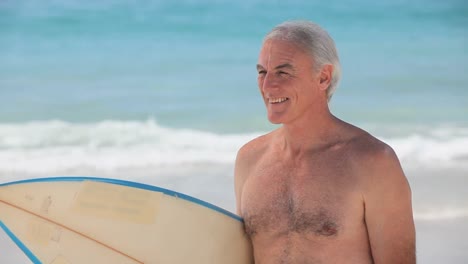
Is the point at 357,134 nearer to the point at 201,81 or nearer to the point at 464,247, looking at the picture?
the point at 464,247

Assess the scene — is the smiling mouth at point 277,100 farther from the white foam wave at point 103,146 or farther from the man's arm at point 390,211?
the white foam wave at point 103,146

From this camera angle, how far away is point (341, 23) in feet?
40.2

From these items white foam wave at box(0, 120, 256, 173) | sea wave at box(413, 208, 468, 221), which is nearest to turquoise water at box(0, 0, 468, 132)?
white foam wave at box(0, 120, 256, 173)

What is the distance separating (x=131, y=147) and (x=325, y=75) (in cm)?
730

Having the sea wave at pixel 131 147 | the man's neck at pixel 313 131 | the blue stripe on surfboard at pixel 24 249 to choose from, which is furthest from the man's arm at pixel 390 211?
the sea wave at pixel 131 147

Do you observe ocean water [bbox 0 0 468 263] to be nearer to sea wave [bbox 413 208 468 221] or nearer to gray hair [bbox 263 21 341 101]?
sea wave [bbox 413 208 468 221]

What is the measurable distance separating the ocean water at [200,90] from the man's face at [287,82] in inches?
186

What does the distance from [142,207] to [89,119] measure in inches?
304

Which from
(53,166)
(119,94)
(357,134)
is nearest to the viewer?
(357,134)

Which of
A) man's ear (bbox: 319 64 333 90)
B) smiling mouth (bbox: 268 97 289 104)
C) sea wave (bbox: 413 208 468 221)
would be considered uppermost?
man's ear (bbox: 319 64 333 90)

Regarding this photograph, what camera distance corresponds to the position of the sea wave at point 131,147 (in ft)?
29.5

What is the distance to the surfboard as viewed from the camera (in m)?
2.83

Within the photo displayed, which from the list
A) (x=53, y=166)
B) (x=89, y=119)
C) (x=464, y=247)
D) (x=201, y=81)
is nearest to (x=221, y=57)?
(x=201, y=81)

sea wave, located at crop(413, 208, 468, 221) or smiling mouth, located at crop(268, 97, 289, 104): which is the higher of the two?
smiling mouth, located at crop(268, 97, 289, 104)
